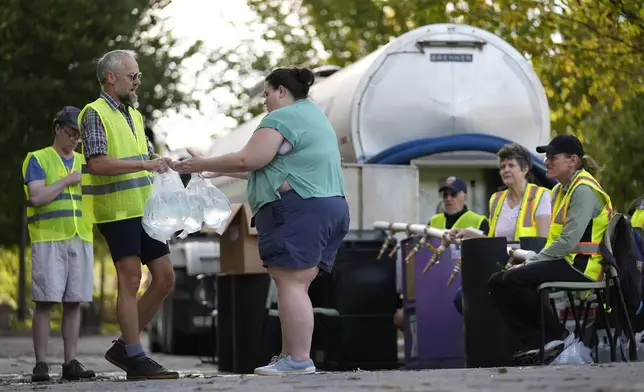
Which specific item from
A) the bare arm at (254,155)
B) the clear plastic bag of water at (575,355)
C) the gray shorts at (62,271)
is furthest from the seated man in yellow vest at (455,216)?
the bare arm at (254,155)

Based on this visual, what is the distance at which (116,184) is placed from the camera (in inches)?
371

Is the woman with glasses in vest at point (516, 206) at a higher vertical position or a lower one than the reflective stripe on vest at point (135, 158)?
lower

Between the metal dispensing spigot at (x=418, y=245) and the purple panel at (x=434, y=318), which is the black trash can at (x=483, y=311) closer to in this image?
the metal dispensing spigot at (x=418, y=245)

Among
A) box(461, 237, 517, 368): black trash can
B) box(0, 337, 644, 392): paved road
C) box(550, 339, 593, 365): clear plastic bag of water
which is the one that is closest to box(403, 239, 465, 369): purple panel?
box(461, 237, 517, 368): black trash can

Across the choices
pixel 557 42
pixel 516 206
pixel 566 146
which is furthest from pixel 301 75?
pixel 557 42

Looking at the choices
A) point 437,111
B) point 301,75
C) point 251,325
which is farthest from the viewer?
point 437,111

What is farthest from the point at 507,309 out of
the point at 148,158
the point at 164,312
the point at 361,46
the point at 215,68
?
the point at 215,68

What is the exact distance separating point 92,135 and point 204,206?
32.9 inches

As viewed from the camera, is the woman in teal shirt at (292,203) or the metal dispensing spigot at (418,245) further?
the metal dispensing spigot at (418,245)

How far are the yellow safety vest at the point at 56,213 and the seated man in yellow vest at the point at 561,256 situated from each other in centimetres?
300

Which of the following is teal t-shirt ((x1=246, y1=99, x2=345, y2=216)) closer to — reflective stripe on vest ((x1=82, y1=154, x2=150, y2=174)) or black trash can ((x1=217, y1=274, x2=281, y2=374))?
reflective stripe on vest ((x1=82, y1=154, x2=150, y2=174))

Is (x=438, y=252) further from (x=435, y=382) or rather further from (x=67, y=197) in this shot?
(x=435, y=382)

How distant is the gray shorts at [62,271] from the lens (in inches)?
416

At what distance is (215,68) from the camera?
1171 inches
